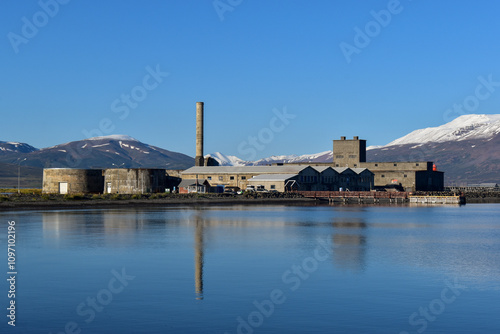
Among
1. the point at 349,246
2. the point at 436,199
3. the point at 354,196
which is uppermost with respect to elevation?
the point at 354,196

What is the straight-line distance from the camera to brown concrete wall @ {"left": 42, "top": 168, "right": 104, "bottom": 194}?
13838 cm

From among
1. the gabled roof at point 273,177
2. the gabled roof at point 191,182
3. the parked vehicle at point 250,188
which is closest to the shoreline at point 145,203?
the gabled roof at point 273,177

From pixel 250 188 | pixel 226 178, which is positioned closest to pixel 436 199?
pixel 250 188

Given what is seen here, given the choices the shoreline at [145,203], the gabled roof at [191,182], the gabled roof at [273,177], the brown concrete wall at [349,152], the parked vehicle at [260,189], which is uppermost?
the brown concrete wall at [349,152]

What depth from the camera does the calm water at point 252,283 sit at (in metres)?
24.1

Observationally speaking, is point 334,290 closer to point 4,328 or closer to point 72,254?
point 4,328

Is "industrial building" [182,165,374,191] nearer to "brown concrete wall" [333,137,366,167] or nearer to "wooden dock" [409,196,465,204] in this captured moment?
"wooden dock" [409,196,465,204]

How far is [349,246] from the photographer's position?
49562mm

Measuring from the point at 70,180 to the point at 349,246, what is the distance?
3887 inches

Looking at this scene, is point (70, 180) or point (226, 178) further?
point (226, 178)

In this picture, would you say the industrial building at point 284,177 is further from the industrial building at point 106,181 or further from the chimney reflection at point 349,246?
the chimney reflection at point 349,246

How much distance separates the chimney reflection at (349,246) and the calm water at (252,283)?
0.12 m

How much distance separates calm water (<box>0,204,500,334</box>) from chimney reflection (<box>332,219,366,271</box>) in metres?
0.12

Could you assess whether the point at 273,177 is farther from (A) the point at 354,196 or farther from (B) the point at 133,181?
(B) the point at 133,181
